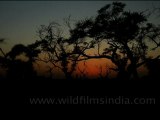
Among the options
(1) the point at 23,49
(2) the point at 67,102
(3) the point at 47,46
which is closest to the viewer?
(2) the point at 67,102

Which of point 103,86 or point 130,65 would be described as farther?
point 130,65

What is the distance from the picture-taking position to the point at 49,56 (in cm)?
2883

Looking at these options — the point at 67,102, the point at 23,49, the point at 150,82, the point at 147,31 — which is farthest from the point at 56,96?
the point at 23,49

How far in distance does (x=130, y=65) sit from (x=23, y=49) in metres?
13.7

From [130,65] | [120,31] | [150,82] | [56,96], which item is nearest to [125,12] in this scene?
[120,31]

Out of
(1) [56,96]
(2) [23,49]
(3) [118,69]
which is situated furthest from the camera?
(2) [23,49]

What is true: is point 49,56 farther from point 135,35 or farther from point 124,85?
point 124,85

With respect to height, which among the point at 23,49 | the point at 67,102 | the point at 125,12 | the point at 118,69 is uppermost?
the point at 125,12

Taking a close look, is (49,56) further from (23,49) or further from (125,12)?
(125,12)

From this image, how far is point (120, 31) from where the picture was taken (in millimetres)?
23141

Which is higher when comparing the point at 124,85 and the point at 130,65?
the point at 130,65

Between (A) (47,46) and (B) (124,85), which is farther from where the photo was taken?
(A) (47,46)

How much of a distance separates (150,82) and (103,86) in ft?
11.7

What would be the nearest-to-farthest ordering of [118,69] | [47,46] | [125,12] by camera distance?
1. [125,12]
2. [118,69]
3. [47,46]
